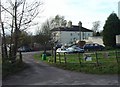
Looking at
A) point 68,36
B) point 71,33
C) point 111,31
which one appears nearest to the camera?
point 111,31

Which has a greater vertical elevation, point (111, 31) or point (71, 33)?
point (71, 33)

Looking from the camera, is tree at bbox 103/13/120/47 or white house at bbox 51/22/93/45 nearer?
tree at bbox 103/13/120/47

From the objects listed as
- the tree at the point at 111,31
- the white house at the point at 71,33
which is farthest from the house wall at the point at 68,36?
the tree at the point at 111,31

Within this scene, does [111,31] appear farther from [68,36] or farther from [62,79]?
[68,36]

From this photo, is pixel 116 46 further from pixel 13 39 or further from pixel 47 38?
pixel 13 39

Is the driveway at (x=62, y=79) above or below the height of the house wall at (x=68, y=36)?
below

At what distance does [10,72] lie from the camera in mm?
24141

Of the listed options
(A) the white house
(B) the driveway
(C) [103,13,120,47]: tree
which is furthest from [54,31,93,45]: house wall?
(B) the driveway

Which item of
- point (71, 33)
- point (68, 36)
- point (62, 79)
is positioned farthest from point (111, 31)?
point (71, 33)

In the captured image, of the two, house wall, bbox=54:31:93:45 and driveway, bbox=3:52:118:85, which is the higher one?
house wall, bbox=54:31:93:45

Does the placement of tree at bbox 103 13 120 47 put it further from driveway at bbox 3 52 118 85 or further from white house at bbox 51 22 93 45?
white house at bbox 51 22 93 45

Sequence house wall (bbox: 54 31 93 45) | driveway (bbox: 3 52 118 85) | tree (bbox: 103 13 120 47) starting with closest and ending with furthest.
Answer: driveway (bbox: 3 52 118 85) → tree (bbox: 103 13 120 47) → house wall (bbox: 54 31 93 45)

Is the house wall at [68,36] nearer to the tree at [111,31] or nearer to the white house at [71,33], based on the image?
the white house at [71,33]

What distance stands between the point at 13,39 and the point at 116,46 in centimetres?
2989
